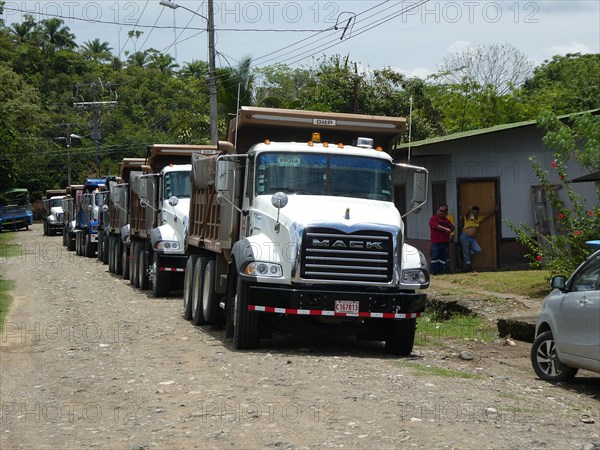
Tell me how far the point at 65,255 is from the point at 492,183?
22317 millimetres

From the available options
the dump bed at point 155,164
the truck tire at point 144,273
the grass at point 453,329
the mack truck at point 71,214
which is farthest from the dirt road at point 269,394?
the mack truck at point 71,214

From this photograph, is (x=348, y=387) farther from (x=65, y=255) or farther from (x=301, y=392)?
(x=65, y=255)

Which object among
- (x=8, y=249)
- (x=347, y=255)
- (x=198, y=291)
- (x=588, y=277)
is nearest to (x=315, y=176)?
(x=347, y=255)

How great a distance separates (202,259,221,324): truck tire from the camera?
51.6 feet

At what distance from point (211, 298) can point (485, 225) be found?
1145cm

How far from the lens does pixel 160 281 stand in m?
21.7

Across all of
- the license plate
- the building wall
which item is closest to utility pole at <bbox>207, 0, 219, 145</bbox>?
the building wall

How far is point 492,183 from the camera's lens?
25.3 meters

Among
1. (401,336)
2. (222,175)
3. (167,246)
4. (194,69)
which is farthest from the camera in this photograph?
(194,69)

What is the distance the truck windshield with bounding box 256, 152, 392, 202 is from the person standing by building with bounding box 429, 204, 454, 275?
10.5 meters

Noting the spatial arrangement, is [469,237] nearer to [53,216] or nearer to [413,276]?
[413,276]

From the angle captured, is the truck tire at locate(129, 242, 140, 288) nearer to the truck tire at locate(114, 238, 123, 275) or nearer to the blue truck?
the truck tire at locate(114, 238, 123, 275)

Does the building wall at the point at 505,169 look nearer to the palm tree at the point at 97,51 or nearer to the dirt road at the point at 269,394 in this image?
the dirt road at the point at 269,394

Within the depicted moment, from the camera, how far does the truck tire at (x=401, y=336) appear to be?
13094mm
